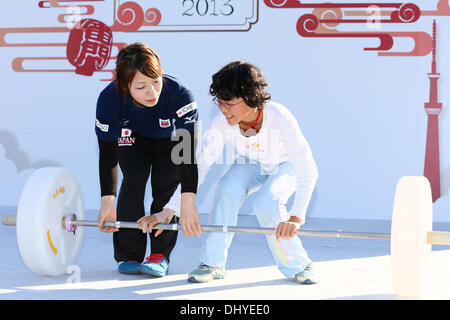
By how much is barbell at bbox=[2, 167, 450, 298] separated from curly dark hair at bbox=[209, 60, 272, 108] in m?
0.39

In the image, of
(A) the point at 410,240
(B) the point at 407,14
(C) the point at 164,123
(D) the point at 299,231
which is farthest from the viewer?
(B) the point at 407,14

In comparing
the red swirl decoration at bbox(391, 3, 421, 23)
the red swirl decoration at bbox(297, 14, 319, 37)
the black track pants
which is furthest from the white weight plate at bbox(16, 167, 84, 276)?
the red swirl decoration at bbox(391, 3, 421, 23)

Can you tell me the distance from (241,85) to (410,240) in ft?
2.18

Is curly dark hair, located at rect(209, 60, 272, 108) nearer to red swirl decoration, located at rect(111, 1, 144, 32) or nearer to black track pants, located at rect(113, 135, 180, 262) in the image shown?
black track pants, located at rect(113, 135, 180, 262)

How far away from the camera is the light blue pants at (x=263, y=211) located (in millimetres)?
1862

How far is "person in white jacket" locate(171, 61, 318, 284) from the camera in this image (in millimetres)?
1782

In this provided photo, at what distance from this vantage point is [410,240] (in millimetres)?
1490

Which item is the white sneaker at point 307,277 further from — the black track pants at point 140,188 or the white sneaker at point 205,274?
the black track pants at point 140,188

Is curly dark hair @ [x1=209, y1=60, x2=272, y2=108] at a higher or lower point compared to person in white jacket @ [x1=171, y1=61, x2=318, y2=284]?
higher

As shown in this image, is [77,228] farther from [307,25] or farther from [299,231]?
[307,25]

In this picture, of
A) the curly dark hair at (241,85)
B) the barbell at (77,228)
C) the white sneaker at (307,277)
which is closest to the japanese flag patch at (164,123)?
the curly dark hair at (241,85)

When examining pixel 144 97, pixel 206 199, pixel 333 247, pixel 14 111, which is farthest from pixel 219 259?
pixel 14 111

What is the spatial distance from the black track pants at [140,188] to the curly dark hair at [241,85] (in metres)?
0.34

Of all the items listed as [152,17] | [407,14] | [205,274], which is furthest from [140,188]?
[407,14]
